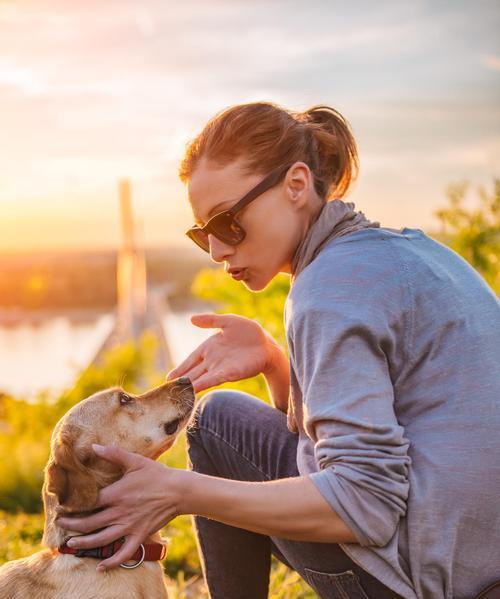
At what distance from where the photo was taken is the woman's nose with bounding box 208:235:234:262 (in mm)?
2514

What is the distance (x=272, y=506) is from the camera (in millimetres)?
1977

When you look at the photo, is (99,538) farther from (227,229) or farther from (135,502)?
(227,229)

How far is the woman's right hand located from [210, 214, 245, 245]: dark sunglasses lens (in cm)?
61

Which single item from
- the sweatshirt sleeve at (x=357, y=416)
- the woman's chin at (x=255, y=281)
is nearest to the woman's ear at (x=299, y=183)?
the woman's chin at (x=255, y=281)

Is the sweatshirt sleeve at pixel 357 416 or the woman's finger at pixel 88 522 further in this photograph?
the woman's finger at pixel 88 522

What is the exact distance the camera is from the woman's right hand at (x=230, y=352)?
3021 mm

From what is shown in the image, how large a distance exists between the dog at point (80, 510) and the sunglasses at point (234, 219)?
0.98 meters

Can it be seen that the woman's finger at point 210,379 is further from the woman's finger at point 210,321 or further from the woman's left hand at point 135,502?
the woman's left hand at point 135,502

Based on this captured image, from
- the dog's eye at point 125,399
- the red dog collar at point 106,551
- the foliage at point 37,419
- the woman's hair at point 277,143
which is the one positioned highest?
the woman's hair at point 277,143

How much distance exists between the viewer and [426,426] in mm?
2012

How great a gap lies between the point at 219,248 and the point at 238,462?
0.94 metres

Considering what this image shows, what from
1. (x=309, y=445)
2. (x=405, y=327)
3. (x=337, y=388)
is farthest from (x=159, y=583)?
(x=405, y=327)

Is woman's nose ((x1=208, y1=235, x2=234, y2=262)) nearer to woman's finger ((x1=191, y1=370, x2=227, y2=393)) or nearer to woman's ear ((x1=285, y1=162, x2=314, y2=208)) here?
woman's ear ((x1=285, y1=162, x2=314, y2=208))

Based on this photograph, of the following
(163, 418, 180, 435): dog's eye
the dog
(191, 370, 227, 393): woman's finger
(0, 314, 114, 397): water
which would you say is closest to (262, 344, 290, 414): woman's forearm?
(191, 370, 227, 393): woman's finger
